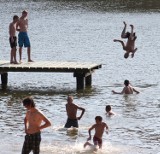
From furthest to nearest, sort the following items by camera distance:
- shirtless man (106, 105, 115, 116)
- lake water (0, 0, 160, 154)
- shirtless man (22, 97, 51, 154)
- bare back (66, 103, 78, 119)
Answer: shirtless man (106, 105, 115, 116), bare back (66, 103, 78, 119), lake water (0, 0, 160, 154), shirtless man (22, 97, 51, 154)

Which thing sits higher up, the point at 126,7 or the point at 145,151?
the point at 126,7

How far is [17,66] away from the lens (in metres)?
31.2

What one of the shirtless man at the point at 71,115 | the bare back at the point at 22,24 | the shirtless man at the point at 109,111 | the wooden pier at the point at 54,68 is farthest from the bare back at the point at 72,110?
the bare back at the point at 22,24

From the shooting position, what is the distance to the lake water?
870 inches

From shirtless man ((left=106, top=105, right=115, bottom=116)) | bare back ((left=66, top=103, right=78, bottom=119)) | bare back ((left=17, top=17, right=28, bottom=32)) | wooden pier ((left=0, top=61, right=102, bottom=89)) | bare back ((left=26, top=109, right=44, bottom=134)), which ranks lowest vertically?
shirtless man ((left=106, top=105, right=115, bottom=116))

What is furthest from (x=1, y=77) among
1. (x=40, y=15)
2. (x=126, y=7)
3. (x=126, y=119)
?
(x=126, y=7)

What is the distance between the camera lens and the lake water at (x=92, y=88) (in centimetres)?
2209

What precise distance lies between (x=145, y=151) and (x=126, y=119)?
4.80 metres

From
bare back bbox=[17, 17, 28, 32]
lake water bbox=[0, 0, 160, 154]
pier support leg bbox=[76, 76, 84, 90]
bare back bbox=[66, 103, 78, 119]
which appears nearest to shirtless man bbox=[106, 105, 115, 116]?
lake water bbox=[0, 0, 160, 154]

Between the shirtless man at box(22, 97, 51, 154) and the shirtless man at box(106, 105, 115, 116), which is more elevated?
the shirtless man at box(22, 97, 51, 154)

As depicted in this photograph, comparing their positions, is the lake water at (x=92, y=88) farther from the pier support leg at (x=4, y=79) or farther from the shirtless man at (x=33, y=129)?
the shirtless man at (x=33, y=129)

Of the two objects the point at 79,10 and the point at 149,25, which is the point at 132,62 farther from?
the point at 79,10

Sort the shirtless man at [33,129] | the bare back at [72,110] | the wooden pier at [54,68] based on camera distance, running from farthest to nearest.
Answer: the wooden pier at [54,68], the bare back at [72,110], the shirtless man at [33,129]

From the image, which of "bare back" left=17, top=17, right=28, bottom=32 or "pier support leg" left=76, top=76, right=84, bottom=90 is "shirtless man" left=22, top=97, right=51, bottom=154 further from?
"pier support leg" left=76, top=76, right=84, bottom=90
